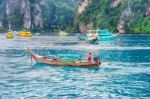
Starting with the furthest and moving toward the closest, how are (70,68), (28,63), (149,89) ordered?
1. (28,63)
2. (70,68)
3. (149,89)

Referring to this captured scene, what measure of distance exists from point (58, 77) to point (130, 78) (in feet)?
35.8

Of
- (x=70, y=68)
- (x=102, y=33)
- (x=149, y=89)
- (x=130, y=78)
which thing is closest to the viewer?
(x=149, y=89)

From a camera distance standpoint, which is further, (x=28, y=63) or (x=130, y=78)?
(x=28, y=63)

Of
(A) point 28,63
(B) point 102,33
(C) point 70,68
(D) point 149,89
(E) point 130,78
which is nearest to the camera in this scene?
(D) point 149,89

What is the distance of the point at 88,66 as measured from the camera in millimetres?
78812

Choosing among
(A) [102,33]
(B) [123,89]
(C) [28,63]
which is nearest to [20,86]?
(B) [123,89]

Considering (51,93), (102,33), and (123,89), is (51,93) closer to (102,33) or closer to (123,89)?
(123,89)

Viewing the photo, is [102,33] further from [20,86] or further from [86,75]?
[20,86]

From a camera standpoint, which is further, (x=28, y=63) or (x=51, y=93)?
(x=28, y=63)

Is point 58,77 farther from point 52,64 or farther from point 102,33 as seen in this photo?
point 102,33

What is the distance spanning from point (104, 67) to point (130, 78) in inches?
555

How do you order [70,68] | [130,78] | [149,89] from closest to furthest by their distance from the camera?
[149,89] < [130,78] < [70,68]

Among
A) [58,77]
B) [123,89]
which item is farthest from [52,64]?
[123,89]

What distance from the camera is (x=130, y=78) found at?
214 feet
